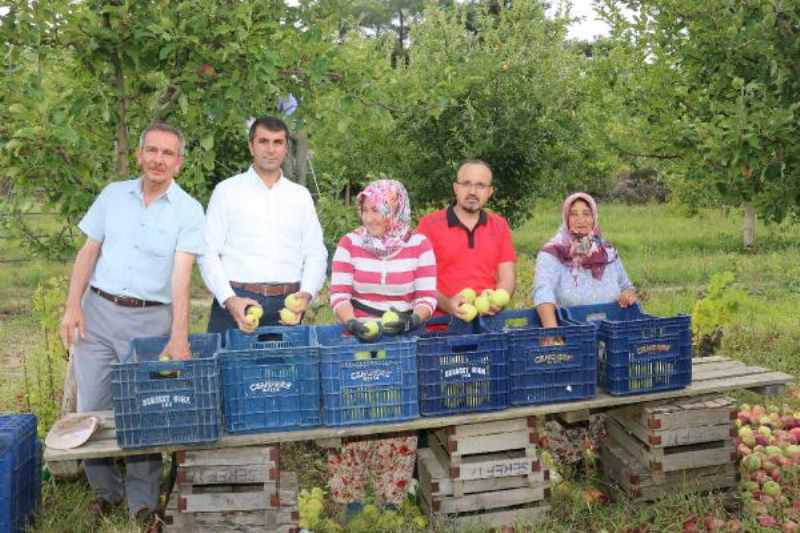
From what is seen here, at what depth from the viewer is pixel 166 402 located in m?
3.53

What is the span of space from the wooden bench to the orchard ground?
0.53 meters

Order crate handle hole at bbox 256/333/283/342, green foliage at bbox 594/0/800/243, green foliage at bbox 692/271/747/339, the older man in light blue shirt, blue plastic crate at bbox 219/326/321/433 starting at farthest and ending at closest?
green foliage at bbox 692/271/747/339, green foliage at bbox 594/0/800/243, crate handle hole at bbox 256/333/283/342, the older man in light blue shirt, blue plastic crate at bbox 219/326/321/433

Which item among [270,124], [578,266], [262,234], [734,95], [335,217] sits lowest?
[578,266]

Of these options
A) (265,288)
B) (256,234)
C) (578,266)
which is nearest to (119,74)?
(256,234)

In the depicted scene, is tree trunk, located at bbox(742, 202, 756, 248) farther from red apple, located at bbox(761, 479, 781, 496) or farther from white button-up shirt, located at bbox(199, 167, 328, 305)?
white button-up shirt, located at bbox(199, 167, 328, 305)

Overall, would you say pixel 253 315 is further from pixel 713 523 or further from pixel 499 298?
pixel 713 523

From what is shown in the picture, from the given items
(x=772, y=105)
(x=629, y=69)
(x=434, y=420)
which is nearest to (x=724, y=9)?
(x=772, y=105)

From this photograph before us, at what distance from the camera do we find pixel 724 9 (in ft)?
18.9

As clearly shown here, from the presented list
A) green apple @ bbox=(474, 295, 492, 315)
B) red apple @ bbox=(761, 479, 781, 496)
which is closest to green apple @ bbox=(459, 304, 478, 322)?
green apple @ bbox=(474, 295, 492, 315)

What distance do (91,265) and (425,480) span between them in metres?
2.12

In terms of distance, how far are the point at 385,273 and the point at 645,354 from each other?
57.9 inches

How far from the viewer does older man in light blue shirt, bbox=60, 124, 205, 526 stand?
13.0 feet

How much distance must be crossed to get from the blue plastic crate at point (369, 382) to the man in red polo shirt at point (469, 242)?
0.81 m

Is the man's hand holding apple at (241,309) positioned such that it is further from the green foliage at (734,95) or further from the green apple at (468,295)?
the green foliage at (734,95)
